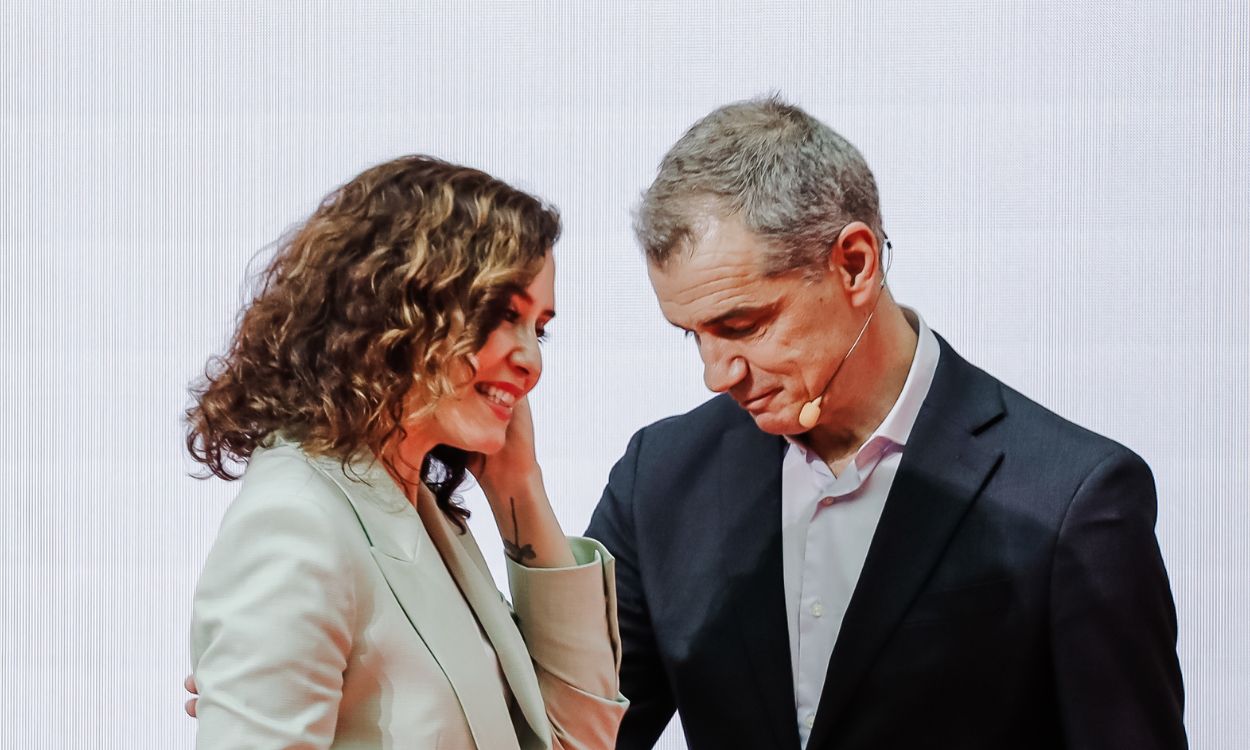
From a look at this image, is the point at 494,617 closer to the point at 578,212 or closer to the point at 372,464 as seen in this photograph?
the point at 372,464

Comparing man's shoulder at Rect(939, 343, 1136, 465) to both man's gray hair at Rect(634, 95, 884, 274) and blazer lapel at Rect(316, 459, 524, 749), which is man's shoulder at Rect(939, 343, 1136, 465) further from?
blazer lapel at Rect(316, 459, 524, 749)

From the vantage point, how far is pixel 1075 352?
2.43 m

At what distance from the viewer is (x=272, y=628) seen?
1.16 metres

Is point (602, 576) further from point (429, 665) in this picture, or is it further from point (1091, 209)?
point (1091, 209)

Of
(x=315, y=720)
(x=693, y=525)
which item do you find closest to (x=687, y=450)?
(x=693, y=525)

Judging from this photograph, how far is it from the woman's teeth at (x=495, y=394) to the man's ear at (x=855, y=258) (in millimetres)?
496

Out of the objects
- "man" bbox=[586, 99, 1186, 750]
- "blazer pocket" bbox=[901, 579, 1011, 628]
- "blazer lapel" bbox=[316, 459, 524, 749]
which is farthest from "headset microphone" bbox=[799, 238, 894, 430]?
"blazer lapel" bbox=[316, 459, 524, 749]

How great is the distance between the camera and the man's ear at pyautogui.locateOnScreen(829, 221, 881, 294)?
69.2 inches

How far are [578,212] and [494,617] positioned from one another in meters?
1.11

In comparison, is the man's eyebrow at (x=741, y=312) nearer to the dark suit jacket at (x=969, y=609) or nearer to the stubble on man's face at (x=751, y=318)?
the stubble on man's face at (x=751, y=318)

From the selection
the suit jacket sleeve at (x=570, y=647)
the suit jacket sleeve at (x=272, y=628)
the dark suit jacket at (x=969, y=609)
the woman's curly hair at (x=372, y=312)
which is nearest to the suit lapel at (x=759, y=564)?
the dark suit jacket at (x=969, y=609)

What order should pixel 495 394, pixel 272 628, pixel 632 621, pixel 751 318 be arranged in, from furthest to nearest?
pixel 632 621
pixel 751 318
pixel 495 394
pixel 272 628

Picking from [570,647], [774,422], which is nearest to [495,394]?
[570,647]

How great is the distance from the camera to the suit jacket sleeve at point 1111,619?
168 cm
